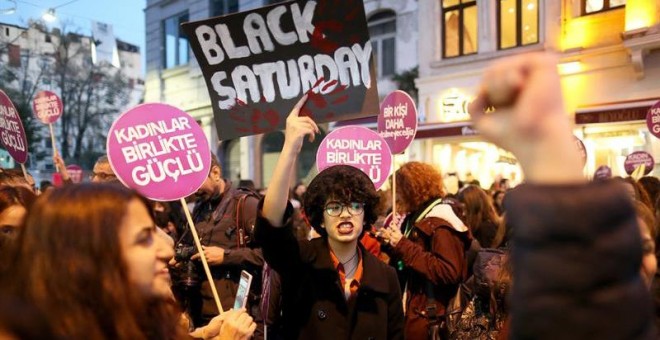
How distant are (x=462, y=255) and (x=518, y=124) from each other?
296 centimetres

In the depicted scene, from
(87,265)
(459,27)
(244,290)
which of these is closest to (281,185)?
(244,290)

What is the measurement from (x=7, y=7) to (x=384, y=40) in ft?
36.0

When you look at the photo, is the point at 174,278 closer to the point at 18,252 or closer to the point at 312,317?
the point at 312,317

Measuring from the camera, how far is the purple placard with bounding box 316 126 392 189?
17.0ft

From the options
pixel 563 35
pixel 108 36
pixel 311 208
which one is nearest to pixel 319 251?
pixel 311 208

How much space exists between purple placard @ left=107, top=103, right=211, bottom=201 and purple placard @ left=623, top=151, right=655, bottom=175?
8668 mm

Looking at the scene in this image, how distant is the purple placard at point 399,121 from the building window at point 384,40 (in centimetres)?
1096

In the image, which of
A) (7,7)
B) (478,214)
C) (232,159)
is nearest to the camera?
(478,214)

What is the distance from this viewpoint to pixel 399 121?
19.0ft

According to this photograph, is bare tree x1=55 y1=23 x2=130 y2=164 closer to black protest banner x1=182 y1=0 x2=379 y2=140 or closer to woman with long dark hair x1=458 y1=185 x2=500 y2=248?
woman with long dark hair x1=458 y1=185 x2=500 y2=248

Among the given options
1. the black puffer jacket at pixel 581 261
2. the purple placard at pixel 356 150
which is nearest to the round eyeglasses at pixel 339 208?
the black puffer jacket at pixel 581 261

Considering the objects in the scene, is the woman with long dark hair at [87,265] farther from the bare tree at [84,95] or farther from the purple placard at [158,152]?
the bare tree at [84,95]

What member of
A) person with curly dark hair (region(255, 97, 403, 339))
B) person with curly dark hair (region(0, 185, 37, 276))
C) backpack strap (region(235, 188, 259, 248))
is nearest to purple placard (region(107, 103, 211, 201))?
person with curly dark hair (region(0, 185, 37, 276))

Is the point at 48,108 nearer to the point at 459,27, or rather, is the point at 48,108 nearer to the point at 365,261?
the point at 365,261
